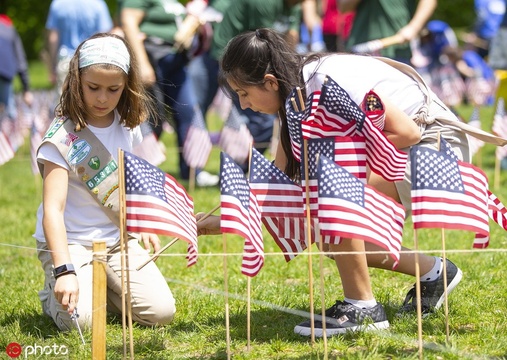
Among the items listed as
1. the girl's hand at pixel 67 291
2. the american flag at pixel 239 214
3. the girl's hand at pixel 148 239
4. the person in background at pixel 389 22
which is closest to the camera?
the american flag at pixel 239 214

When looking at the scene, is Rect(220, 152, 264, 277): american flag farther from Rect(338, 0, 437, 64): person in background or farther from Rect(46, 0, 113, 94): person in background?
Rect(46, 0, 113, 94): person in background

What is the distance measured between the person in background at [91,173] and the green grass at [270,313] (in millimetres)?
137

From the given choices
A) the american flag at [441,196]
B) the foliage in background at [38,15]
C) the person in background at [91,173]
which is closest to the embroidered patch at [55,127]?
the person in background at [91,173]

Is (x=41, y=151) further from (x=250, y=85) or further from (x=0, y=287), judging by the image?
(x=0, y=287)

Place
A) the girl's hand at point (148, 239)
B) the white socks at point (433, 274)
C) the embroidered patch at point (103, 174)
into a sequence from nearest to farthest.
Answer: the embroidered patch at point (103, 174), the white socks at point (433, 274), the girl's hand at point (148, 239)

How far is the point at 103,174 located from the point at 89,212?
A: 12.6 inches

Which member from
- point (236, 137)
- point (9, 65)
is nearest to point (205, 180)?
point (236, 137)

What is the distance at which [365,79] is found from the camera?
4066mm

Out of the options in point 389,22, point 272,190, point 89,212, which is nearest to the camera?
point 272,190

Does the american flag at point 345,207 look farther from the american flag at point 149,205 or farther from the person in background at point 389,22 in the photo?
the person in background at point 389,22

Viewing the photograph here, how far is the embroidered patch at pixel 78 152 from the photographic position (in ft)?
13.7

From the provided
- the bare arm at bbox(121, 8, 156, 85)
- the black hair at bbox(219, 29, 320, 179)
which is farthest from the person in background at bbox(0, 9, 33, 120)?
the black hair at bbox(219, 29, 320, 179)

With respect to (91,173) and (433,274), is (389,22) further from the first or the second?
(91,173)

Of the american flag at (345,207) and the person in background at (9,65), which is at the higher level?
the person in background at (9,65)
